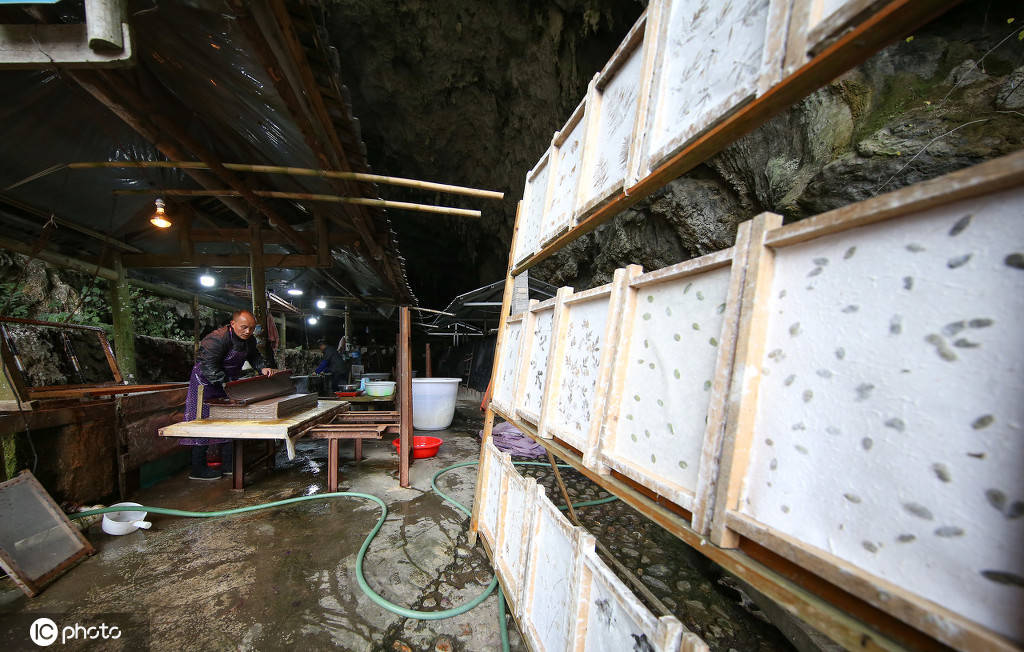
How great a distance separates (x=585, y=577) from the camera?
1.25 m

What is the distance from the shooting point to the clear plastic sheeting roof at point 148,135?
2557mm

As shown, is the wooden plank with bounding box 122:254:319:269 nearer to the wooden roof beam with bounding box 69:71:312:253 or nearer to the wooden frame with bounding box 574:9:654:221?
the wooden roof beam with bounding box 69:71:312:253

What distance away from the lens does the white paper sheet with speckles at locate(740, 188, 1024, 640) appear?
462 mm

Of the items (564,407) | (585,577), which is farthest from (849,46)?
(585,577)

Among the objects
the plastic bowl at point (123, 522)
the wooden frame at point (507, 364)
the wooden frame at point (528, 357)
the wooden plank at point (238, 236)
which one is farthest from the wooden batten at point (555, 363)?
the wooden plank at point (238, 236)

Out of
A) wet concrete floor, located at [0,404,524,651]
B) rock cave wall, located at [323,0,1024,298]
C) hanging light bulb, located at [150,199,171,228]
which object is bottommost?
wet concrete floor, located at [0,404,524,651]

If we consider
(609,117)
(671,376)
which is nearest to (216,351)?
(609,117)

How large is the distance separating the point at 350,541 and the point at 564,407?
2.56 m

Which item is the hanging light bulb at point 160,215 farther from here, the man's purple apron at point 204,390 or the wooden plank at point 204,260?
the man's purple apron at point 204,390

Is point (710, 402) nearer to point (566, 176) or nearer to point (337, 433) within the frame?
point (566, 176)

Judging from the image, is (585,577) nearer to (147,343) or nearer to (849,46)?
(849,46)

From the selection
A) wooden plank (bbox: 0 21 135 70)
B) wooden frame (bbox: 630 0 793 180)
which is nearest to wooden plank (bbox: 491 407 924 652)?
wooden frame (bbox: 630 0 793 180)

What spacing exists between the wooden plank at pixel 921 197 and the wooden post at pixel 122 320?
9143 millimetres

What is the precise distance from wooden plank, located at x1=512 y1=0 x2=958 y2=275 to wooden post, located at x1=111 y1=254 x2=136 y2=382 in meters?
8.91
